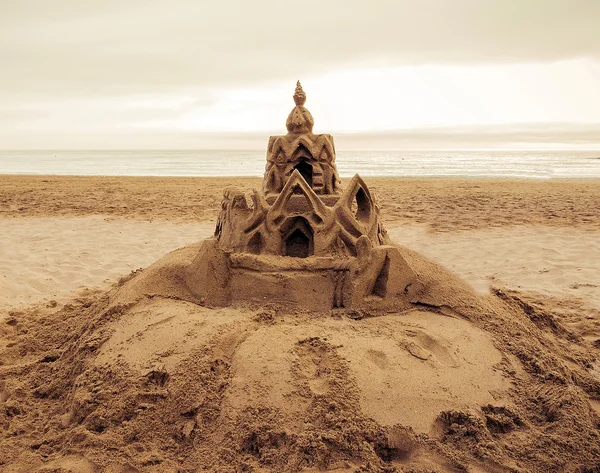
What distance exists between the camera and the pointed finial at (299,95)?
12.7 ft

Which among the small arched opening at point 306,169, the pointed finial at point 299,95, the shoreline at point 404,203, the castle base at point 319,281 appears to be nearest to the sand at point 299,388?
the castle base at point 319,281

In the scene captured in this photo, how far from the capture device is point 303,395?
2576 millimetres

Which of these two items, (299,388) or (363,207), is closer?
(299,388)

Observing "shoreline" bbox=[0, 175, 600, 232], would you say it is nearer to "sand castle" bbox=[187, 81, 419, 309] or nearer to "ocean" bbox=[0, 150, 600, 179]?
"sand castle" bbox=[187, 81, 419, 309]

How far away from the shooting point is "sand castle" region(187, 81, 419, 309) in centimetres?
322

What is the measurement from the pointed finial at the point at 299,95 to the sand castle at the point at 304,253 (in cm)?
30

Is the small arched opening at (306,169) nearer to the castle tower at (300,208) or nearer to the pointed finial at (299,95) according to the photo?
the castle tower at (300,208)

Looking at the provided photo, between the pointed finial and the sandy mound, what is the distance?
5.04 ft

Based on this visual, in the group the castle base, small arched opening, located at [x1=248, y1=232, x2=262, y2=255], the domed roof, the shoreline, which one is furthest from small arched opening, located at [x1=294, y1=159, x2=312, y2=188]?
the shoreline

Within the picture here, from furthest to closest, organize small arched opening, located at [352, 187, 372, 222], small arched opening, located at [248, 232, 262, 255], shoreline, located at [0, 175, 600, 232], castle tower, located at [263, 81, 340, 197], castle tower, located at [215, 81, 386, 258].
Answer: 1. shoreline, located at [0, 175, 600, 232]
2. castle tower, located at [263, 81, 340, 197]
3. small arched opening, located at [352, 187, 372, 222]
4. small arched opening, located at [248, 232, 262, 255]
5. castle tower, located at [215, 81, 386, 258]

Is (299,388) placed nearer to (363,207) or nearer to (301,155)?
(363,207)

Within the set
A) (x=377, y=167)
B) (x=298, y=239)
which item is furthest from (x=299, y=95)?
(x=377, y=167)

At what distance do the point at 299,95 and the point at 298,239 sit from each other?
3.55 ft

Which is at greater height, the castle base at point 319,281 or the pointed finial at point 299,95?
the pointed finial at point 299,95
